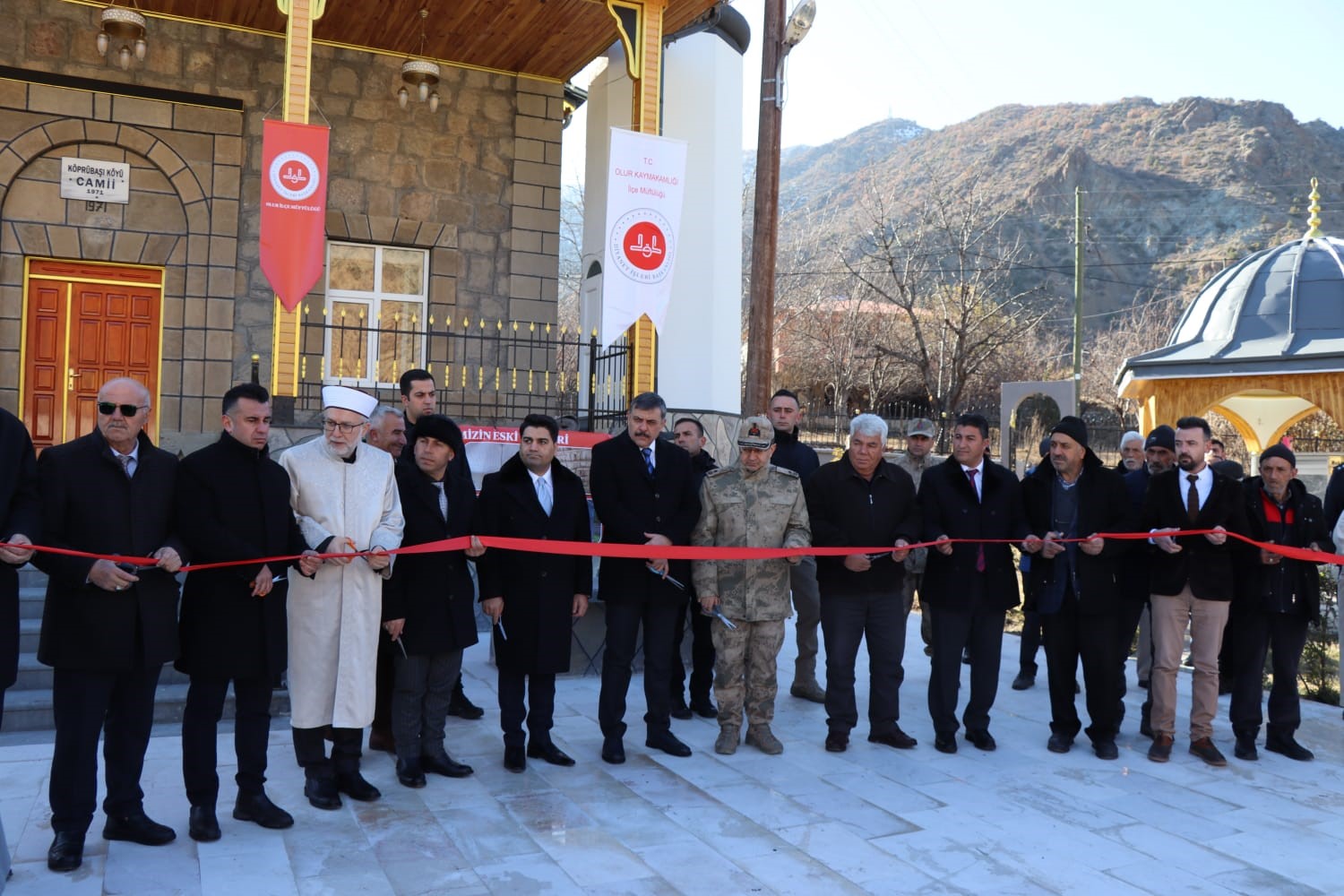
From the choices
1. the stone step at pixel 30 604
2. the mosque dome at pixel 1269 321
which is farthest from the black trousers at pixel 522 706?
the mosque dome at pixel 1269 321

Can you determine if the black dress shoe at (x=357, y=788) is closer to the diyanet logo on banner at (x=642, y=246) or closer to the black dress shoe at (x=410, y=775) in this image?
the black dress shoe at (x=410, y=775)

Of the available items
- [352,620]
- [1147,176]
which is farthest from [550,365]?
[1147,176]

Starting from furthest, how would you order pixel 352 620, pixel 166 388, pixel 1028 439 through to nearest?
pixel 1028 439 < pixel 166 388 < pixel 352 620

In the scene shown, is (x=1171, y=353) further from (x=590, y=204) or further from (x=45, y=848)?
(x=45, y=848)

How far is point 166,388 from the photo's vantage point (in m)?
11.0

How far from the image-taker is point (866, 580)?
6297 millimetres

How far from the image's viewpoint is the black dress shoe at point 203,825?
14.6ft

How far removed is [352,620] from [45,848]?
4.78ft

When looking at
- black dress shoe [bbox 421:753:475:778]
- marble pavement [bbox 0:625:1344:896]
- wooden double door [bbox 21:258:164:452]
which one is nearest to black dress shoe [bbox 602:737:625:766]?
marble pavement [bbox 0:625:1344:896]

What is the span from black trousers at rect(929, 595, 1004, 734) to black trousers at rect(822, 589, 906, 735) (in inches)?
8.5

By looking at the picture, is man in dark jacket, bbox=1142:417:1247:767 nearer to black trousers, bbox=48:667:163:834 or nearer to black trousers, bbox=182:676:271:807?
black trousers, bbox=182:676:271:807

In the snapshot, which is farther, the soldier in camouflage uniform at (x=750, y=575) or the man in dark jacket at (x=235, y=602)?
the soldier in camouflage uniform at (x=750, y=575)

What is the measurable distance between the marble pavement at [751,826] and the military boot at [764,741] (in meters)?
0.06

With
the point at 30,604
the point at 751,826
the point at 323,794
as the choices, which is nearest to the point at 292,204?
the point at 30,604
